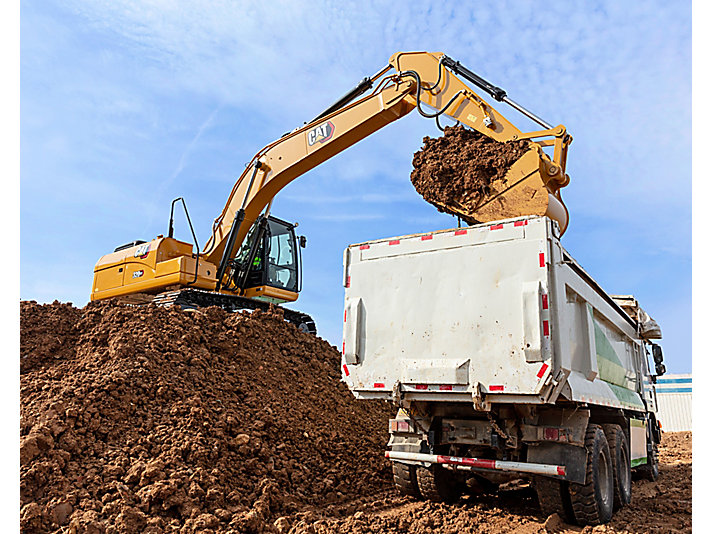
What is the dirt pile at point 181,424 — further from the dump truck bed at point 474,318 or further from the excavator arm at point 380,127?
the excavator arm at point 380,127

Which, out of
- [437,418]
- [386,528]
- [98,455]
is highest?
[437,418]

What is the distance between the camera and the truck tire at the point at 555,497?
540 cm

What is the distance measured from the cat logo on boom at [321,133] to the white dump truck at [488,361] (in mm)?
4797

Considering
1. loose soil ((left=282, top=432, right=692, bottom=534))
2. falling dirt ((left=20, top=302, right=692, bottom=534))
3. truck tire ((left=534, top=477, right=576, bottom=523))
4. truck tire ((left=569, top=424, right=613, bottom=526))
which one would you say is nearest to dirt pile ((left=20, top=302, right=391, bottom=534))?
falling dirt ((left=20, top=302, right=692, bottom=534))

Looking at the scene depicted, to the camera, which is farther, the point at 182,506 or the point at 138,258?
the point at 138,258

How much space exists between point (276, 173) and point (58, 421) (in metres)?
6.49

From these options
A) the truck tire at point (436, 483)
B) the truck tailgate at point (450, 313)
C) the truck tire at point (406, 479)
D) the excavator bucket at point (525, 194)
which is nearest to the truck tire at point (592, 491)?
the truck tailgate at point (450, 313)

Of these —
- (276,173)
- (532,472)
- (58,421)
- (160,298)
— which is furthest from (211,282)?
(532,472)

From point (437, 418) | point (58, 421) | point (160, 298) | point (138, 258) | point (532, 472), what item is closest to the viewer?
point (532, 472)

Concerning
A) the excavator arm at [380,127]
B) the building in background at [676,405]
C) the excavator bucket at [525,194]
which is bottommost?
the building in background at [676,405]

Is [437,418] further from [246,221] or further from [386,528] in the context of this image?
[246,221]

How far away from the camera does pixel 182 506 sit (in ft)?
17.9

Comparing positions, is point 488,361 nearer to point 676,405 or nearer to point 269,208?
point 269,208

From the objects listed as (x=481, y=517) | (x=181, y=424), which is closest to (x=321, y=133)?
(x=181, y=424)
